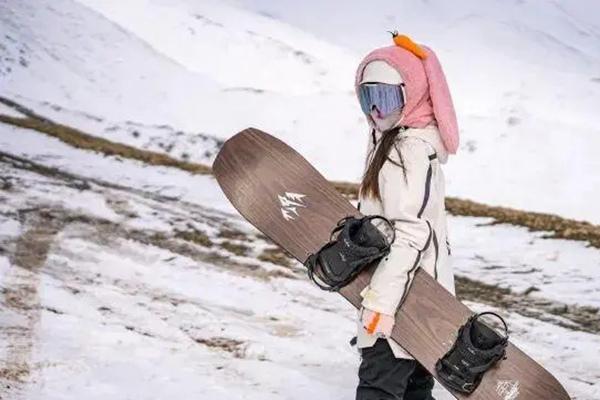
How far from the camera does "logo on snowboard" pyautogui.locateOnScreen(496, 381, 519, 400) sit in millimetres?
3191

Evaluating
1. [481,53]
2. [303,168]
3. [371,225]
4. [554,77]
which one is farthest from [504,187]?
[371,225]

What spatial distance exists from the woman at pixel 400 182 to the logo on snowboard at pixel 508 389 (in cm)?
34

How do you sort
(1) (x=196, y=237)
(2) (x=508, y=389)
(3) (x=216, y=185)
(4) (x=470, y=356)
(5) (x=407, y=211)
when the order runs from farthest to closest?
(3) (x=216, y=185)
(1) (x=196, y=237)
(2) (x=508, y=389)
(4) (x=470, y=356)
(5) (x=407, y=211)

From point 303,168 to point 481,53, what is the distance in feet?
33.4

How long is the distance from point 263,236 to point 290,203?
12.2 feet

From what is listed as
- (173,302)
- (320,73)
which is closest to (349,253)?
(173,302)

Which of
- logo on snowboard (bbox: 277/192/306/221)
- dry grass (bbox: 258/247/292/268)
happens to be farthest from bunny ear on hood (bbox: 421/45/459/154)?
dry grass (bbox: 258/247/292/268)

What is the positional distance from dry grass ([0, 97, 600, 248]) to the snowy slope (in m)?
0.24

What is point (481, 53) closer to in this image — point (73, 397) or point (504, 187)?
point (504, 187)

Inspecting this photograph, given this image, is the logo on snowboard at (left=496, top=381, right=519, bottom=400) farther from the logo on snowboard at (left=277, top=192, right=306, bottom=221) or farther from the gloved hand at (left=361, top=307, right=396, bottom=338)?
the logo on snowboard at (left=277, top=192, right=306, bottom=221)

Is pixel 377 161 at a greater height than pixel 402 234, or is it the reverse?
pixel 377 161

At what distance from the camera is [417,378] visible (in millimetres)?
3416

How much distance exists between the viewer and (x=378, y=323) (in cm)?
292

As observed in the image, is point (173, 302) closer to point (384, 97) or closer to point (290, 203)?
point (290, 203)
